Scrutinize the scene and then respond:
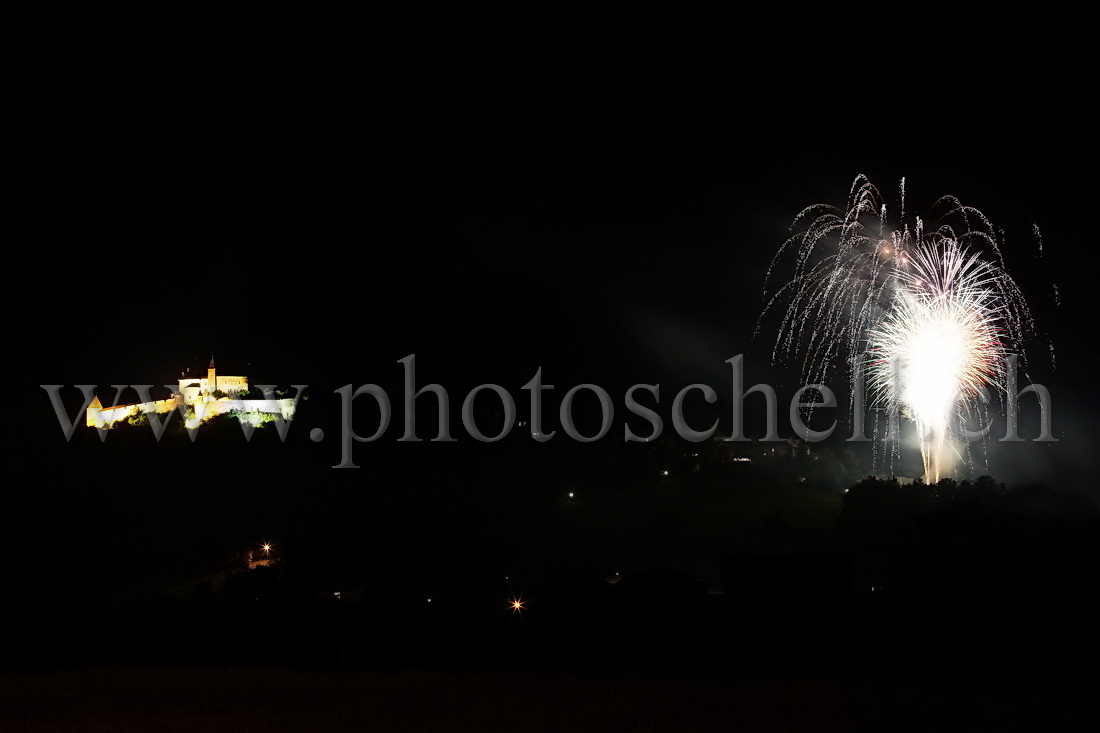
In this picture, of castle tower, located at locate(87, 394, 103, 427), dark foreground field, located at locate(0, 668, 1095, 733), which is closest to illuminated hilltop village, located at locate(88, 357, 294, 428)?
castle tower, located at locate(87, 394, 103, 427)

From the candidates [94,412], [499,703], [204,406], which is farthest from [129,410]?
[499,703]

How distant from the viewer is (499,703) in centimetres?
1135

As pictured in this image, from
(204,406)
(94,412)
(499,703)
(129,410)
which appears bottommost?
(499,703)

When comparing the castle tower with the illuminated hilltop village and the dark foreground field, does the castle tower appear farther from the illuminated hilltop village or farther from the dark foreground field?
the dark foreground field

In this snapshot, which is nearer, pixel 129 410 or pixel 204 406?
pixel 129 410

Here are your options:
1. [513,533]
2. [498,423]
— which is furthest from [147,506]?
[498,423]

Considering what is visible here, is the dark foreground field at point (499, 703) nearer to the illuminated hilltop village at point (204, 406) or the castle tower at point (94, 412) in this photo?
the illuminated hilltop village at point (204, 406)

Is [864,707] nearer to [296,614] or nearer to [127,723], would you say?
[127,723]

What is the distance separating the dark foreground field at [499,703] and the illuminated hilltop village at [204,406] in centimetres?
5434

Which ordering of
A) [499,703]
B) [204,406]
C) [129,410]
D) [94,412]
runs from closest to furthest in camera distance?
[499,703]
[94,412]
[129,410]
[204,406]

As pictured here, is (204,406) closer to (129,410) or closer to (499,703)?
(129,410)

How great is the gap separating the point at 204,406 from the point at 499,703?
58.4 m

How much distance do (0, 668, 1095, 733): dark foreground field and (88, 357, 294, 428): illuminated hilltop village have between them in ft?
178

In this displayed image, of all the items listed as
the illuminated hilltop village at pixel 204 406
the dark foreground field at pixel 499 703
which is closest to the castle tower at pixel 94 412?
the illuminated hilltop village at pixel 204 406
